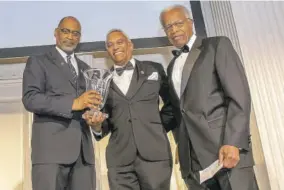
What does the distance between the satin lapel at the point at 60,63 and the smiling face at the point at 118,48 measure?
0.23 meters

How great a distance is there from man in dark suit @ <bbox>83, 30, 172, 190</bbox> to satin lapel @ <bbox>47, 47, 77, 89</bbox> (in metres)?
0.20

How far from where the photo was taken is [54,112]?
1623 millimetres

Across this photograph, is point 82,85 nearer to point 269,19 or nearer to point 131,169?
point 131,169

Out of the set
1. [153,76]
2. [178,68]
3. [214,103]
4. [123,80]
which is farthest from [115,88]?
[214,103]

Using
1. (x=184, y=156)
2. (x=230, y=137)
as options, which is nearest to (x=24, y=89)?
(x=184, y=156)

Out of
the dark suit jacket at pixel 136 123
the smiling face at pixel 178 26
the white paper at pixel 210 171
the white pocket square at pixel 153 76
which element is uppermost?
the smiling face at pixel 178 26

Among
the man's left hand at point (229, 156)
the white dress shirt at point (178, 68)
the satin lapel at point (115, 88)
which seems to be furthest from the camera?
the satin lapel at point (115, 88)

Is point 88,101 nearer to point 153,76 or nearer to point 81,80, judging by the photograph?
point 81,80

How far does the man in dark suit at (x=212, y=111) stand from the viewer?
1421 mm

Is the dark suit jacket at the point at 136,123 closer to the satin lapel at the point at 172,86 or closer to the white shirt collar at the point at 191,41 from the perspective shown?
the satin lapel at the point at 172,86

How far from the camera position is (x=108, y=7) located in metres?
2.92

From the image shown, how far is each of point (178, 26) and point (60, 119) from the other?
656 millimetres

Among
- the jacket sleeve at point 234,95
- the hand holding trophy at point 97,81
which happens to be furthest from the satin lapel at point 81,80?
the jacket sleeve at point 234,95

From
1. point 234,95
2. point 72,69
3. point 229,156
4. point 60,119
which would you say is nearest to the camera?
point 229,156
